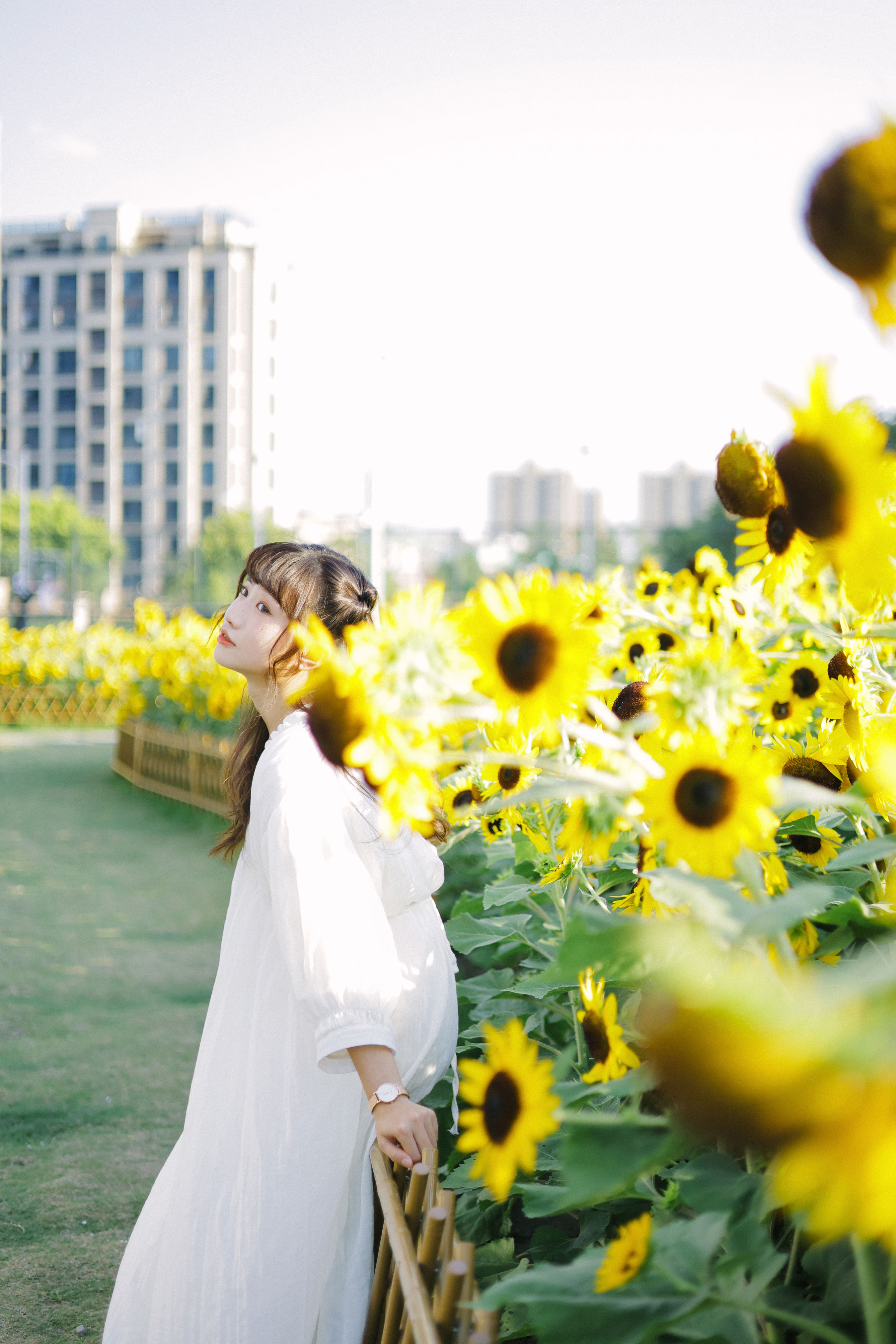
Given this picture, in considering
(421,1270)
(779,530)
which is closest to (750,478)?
(779,530)

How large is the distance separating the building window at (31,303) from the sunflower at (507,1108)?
8751 centimetres

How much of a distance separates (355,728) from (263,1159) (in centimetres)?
113

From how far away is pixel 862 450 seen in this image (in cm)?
81

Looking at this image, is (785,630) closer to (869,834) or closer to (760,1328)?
(869,834)

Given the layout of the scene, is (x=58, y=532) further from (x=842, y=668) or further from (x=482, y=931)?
(x=842, y=668)

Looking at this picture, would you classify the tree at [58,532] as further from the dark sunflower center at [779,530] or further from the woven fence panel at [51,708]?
the dark sunflower center at [779,530]

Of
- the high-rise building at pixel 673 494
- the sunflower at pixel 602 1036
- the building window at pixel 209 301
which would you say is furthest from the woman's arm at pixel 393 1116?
the high-rise building at pixel 673 494

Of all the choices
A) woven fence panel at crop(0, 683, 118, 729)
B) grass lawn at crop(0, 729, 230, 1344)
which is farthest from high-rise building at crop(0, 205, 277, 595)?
grass lawn at crop(0, 729, 230, 1344)

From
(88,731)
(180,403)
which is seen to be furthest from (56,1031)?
(180,403)

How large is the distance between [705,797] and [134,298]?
83.9 meters

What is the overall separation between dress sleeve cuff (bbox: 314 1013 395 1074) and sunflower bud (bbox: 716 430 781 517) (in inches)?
36.7

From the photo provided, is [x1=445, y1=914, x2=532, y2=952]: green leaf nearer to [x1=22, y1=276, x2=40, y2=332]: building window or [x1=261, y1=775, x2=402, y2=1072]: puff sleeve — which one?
[x1=261, y1=775, x2=402, y2=1072]: puff sleeve

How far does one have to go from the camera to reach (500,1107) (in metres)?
1.03

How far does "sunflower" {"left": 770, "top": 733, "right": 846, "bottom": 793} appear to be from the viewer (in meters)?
1.40
